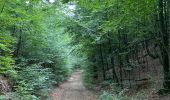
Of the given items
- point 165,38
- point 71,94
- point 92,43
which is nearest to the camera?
point 165,38

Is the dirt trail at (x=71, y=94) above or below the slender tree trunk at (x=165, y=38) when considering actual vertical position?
below

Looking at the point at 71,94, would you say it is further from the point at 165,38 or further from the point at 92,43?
the point at 165,38

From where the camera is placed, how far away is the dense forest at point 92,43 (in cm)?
1184

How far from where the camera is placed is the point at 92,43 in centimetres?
2225

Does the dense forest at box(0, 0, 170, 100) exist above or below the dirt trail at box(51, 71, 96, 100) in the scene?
above

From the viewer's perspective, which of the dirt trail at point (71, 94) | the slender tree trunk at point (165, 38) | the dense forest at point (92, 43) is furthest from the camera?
the dirt trail at point (71, 94)

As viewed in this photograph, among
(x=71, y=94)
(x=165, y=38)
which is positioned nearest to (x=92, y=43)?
(x=71, y=94)

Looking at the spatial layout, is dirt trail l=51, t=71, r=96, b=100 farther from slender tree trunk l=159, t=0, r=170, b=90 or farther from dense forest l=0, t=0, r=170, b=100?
slender tree trunk l=159, t=0, r=170, b=90

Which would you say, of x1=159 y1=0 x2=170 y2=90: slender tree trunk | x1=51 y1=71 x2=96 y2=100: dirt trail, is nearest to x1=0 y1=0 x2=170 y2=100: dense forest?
x1=159 y1=0 x2=170 y2=90: slender tree trunk

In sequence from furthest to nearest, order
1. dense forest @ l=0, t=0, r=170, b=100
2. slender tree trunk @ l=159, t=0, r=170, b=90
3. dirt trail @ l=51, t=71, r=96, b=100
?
dirt trail @ l=51, t=71, r=96, b=100 → slender tree trunk @ l=159, t=0, r=170, b=90 → dense forest @ l=0, t=0, r=170, b=100

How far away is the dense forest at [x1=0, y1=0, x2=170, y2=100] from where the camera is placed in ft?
38.8

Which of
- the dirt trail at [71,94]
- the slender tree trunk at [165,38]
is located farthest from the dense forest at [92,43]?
the dirt trail at [71,94]

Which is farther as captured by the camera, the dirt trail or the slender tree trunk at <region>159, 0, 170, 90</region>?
the dirt trail

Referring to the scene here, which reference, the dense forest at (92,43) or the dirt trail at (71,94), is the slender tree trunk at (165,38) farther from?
the dirt trail at (71,94)
